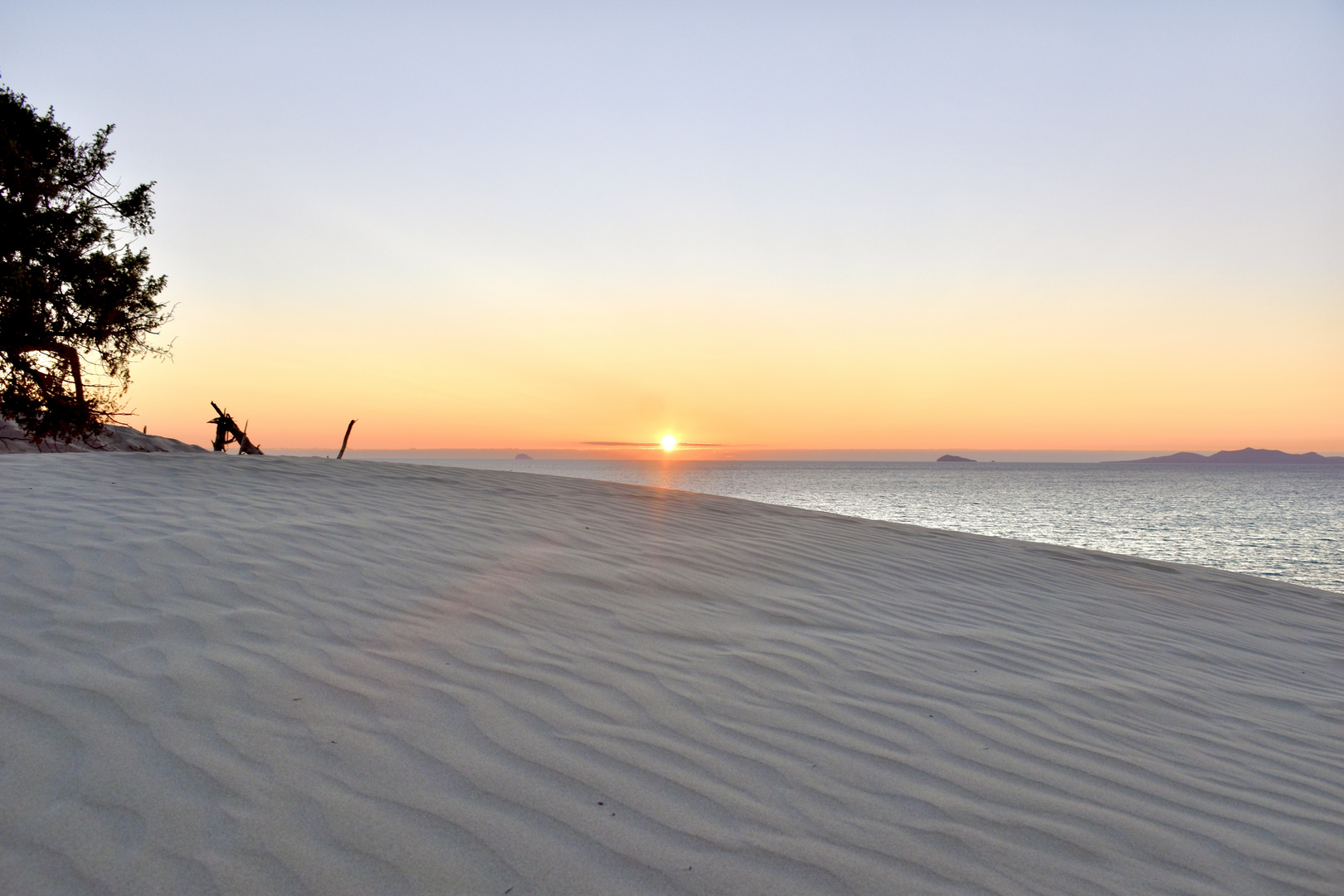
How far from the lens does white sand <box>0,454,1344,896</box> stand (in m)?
1.60

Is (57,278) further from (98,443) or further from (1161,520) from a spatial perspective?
(1161,520)

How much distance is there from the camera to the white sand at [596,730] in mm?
1604

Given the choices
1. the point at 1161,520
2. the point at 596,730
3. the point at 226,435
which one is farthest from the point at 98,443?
the point at 1161,520

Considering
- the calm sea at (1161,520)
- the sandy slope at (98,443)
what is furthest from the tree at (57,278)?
the calm sea at (1161,520)

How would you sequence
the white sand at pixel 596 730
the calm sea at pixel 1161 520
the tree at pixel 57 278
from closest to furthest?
the white sand at pixel 596 730, the tree at pixel 57 278, the calm sea at pixel 1161 520

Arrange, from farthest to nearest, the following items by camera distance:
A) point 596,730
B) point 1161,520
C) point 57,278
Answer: point 1161,520
point 57,278
point 596,730

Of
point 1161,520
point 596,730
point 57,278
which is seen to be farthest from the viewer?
point 1161,520

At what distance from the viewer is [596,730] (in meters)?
2.20

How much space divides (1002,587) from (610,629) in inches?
145

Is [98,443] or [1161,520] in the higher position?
[98,443]

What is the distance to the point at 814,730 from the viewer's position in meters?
2.34

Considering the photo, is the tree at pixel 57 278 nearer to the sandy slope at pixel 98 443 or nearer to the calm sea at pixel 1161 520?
the sandy slope at pixel 98 443

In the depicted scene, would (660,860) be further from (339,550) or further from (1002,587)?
(1002,587)

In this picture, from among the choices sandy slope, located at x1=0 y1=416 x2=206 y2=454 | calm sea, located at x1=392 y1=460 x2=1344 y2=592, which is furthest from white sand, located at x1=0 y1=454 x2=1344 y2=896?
sandy slope, located at x1=0 y1=416 x2=206 y2=454
